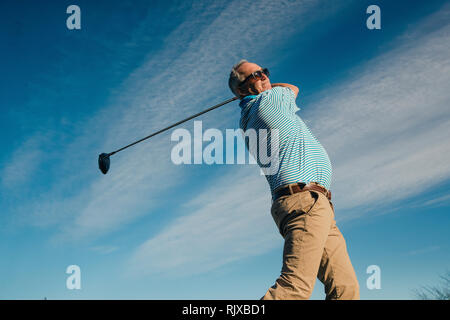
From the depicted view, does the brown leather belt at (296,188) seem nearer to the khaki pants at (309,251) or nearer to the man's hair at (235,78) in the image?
the khaki pants at (309,251)

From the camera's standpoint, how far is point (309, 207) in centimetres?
304

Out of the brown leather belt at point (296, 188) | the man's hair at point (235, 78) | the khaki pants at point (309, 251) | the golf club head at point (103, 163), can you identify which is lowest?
the khaki pants at point (309, 251)

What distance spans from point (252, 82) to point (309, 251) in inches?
72.2

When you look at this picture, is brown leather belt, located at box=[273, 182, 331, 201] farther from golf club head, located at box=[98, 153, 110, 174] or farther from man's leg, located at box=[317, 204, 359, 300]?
golf club head, located at box=[98, 153, 110, 174]

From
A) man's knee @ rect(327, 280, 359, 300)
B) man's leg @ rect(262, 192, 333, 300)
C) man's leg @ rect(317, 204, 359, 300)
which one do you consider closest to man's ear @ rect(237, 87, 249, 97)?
man's leg @ rect(262, 192, 333, 300)

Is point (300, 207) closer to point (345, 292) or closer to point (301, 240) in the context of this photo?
point (301, 240)

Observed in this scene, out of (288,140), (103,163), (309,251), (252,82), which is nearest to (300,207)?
(309,251)

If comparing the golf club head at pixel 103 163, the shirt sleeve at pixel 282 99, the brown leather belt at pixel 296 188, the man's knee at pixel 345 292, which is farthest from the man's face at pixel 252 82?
the golf club head at pixel 103 163

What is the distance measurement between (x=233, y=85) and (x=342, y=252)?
6.59 feet

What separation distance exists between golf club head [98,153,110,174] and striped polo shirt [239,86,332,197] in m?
6.22

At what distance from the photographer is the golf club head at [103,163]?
358 inches

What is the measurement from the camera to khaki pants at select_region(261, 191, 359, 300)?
2.80m
